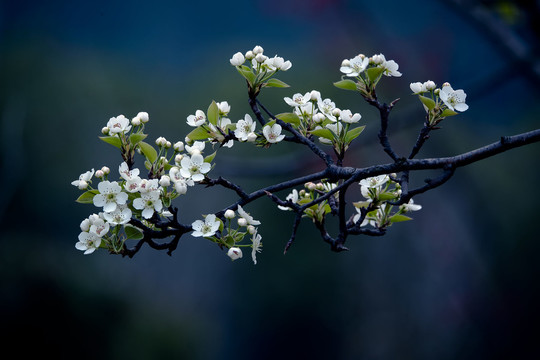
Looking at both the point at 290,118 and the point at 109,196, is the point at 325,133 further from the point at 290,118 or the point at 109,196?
the point at 109,196

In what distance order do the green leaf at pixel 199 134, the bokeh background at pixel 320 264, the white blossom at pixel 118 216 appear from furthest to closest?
the bokeh background at pixel 320 264, the green leaf at pixel 199 134, the white blossom at pixel 118 216

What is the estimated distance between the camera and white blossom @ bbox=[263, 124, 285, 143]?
80 cm

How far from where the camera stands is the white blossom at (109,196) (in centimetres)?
73

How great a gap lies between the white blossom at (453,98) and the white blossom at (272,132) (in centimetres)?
27

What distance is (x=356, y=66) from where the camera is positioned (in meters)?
0.80

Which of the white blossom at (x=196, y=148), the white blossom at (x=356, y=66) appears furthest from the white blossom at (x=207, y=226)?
the white blossom at (x=356, y=66)

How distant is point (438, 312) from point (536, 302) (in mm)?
762

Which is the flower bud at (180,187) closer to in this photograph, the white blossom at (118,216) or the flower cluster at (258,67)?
the white blossom at (118,216)

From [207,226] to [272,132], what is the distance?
0.60ft

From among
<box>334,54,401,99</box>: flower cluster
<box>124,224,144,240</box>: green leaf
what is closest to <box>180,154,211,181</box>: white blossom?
<box>124,224,144,240</box>: green leaf

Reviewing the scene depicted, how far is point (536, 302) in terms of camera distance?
384 cm

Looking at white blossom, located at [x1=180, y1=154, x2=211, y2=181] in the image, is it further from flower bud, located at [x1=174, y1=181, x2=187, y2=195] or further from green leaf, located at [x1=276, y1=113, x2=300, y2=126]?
green leaf, located at [x1=276, y1=113, x2=300, y2=126]

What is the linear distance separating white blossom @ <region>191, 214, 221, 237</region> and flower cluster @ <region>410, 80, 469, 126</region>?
0.37m

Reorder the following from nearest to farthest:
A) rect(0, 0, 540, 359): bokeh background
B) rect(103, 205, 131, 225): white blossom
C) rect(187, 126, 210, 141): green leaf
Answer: rect(103, 205, 131, 225): white blossom, rect(187, 126, 210, 141): green leaf, rect(0, 0, 540, 359): bokeh background
